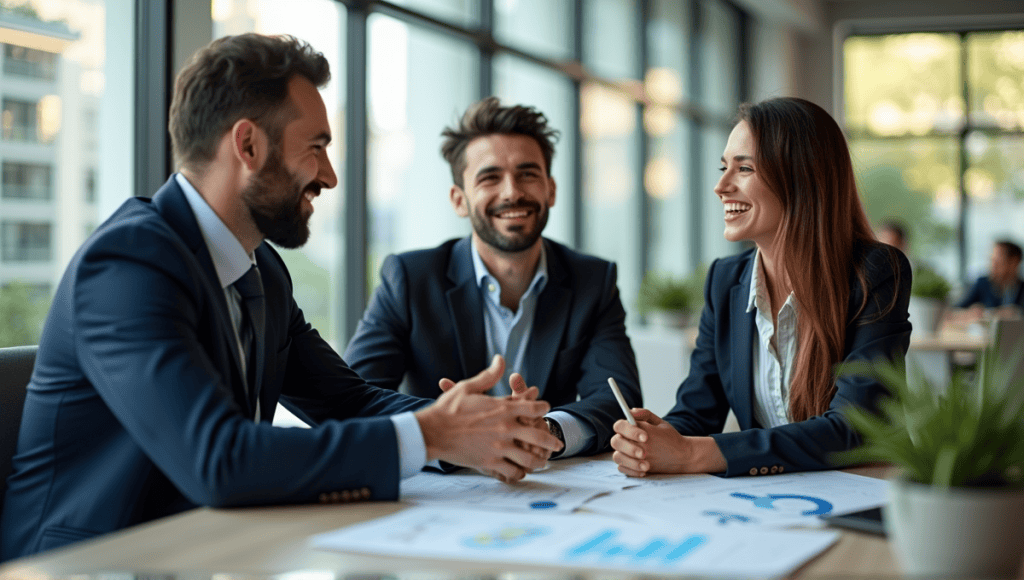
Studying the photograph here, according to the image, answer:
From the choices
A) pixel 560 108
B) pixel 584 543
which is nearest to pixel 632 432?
pixel 584 543

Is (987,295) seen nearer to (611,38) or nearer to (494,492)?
(611,38)

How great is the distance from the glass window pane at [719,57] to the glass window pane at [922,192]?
1437 mm

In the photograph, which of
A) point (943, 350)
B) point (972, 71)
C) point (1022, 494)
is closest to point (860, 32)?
point (972, 71)

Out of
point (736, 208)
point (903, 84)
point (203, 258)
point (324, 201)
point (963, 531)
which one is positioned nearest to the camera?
point (963, 531)

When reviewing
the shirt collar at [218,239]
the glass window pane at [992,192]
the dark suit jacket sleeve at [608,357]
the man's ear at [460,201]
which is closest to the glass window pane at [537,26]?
the man's ear at [460,201]

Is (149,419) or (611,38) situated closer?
(149,419)

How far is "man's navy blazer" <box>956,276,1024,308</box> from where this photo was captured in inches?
287

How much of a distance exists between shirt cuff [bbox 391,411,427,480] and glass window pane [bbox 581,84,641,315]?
4936 millimetres

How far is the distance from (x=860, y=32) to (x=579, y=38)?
5.41m

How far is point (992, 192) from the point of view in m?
9.46

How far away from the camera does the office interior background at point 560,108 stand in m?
2.74

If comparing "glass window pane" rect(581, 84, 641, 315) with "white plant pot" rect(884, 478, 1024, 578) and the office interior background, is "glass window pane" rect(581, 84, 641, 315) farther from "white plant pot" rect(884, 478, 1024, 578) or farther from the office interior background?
"white plant pot" rect(884, 478, 1024, 578)

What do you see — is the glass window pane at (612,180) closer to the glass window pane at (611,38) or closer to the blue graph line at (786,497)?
the glass window pane at (611,38)

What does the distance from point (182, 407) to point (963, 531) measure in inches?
37.4
